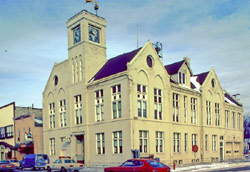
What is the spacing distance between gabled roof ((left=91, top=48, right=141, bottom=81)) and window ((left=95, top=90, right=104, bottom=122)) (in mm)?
2326

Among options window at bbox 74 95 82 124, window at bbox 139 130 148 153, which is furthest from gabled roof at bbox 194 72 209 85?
window at bbox 74 95 82 124

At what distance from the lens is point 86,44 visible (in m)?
39.6

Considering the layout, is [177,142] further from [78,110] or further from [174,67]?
[78,110]

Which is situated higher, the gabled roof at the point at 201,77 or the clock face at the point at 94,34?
the clock face at the point at 94,34

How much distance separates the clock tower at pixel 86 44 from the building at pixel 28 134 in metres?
13.2

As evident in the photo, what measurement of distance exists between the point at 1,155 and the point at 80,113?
90.1ft

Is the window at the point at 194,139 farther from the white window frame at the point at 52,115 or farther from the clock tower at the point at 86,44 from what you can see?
the white window frame at the point at 52,115

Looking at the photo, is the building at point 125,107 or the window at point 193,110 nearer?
the building at point 125,107

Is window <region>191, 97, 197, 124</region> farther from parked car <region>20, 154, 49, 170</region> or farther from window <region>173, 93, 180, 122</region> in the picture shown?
parked car <region>20, 154, 49, 170</region>

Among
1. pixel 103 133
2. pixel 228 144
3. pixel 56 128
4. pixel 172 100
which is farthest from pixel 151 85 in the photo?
pixel 228 144

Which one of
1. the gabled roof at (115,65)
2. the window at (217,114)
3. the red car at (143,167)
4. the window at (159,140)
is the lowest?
the window at (159,140)

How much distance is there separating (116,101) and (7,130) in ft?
107

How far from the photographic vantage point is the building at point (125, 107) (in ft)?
111

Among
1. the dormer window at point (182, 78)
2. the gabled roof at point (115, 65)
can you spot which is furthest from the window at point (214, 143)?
the gabled roof at point (115, 65)
